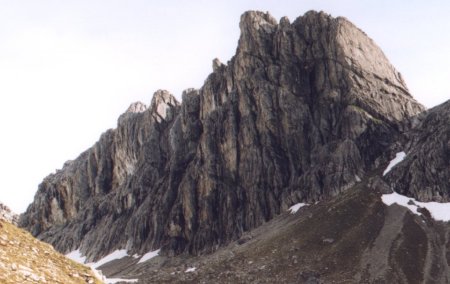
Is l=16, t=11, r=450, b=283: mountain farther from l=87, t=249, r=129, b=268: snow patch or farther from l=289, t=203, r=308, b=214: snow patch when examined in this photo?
l=289, t=203, r=308, b=214: snow patch

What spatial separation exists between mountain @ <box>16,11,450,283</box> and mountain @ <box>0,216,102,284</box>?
61.9m

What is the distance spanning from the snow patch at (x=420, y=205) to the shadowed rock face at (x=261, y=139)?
44.3ft

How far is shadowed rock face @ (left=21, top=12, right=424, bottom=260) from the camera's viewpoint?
120 metres

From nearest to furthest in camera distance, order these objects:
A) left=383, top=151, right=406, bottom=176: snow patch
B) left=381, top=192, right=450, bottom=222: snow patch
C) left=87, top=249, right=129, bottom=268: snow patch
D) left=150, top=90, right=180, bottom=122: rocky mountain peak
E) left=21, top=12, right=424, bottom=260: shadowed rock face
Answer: left=381, top=192, right=450, bottom=222: snow patch, left=383, top=151, right=406, bottom=176: snow patch, left=21, top=12, right=424, bottom=260: shadowed rock face, left=87, top=249, right=129, bottom=268: snow patch, left=150, top=90, right=180, bottom=122: rocky mountain peak

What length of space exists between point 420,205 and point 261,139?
50868 millimetres

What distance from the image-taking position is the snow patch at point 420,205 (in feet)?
286

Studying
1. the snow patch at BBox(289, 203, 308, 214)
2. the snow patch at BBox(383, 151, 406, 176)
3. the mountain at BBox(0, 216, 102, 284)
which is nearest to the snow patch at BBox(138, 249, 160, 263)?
the snow patch at BBox(289, 203, 308, 214)

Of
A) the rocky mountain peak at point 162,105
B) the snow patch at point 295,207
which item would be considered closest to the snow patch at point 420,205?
the snow patch at point 295,207


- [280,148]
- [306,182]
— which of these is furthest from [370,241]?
[280,148]

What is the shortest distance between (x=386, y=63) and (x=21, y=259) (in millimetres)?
144580

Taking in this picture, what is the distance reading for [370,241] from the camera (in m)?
82.0

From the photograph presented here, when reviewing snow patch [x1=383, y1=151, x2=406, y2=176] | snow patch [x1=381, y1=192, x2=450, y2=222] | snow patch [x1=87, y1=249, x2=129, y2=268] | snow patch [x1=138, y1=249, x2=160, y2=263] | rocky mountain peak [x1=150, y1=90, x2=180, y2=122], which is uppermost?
rocky mountain peak [x1=150, y1=90, x2=180, y2=122]

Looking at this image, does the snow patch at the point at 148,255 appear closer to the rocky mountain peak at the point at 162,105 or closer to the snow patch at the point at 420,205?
the rocky mountain peak at the point at 162,105

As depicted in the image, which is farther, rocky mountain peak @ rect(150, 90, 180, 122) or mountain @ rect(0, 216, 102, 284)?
rocky mountain peak @ rect(150, 90, 180, 122)
